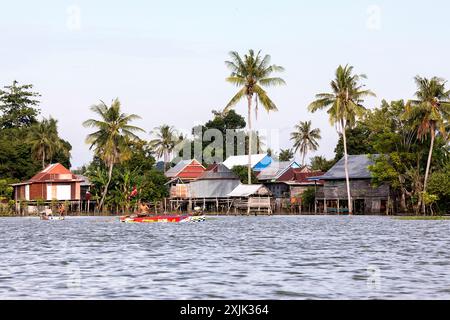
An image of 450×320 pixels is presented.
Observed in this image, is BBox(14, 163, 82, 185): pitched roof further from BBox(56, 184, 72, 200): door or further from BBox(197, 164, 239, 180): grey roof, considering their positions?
BBox(197, 164, 239, 180): grey roof

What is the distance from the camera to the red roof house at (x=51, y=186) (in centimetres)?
9594

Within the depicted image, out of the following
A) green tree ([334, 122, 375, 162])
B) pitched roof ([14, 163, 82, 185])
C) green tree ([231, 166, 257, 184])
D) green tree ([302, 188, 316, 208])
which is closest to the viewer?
green tree ([302, 188, 316, 208])

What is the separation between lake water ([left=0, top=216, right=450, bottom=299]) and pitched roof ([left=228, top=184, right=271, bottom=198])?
1894 inches

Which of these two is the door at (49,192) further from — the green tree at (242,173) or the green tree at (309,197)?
the green tree at (309,197)

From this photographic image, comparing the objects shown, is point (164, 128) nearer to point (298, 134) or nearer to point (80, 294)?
point (298, 134)

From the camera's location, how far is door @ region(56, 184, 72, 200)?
319 ft

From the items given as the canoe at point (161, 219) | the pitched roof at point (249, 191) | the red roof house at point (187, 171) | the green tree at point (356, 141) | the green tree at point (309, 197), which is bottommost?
the canoe at point (161, 219)

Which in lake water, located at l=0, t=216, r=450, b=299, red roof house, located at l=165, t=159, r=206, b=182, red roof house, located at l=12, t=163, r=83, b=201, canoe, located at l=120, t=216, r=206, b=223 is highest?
red roof house, located at l=165, t=159, r=206, b=182

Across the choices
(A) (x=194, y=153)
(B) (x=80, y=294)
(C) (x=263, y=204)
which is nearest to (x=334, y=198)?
(C) (x=263, y=204)

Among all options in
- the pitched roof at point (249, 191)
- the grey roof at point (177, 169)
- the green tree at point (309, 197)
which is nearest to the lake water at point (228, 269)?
the pitched roof at point (249, 191)

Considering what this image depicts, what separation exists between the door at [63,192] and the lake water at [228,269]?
5802cm

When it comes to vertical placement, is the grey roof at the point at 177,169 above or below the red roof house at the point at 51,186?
above

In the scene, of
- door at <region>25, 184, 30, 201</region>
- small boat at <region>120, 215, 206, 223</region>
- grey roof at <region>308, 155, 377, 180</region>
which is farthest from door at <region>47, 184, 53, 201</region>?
grey roof at <region>308, 155, 377, 180</region>

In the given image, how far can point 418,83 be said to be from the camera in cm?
7419
